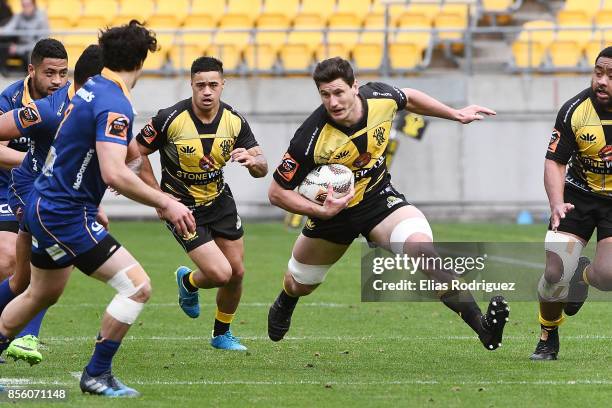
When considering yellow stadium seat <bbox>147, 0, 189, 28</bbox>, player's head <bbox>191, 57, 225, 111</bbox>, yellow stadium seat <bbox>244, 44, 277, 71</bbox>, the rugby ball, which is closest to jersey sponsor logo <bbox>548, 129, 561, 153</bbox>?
the rugby ball

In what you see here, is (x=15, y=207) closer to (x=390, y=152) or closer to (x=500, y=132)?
(x=390, y=152)

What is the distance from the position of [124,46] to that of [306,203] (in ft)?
6.79

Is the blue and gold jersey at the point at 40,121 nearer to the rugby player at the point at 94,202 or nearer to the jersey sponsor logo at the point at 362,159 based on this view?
the rugby player at the point at 94,202

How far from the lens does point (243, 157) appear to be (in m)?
8.91

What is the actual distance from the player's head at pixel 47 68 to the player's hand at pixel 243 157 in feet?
4.69

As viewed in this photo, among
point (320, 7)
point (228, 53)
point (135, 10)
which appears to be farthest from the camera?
point (135, 10)

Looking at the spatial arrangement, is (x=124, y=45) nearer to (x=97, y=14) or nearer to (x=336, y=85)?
(x=336, y=85)

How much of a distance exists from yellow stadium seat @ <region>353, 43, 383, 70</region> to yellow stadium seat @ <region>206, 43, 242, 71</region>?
7.26ft

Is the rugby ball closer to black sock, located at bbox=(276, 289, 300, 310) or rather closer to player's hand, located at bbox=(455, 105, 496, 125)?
player's hand, located at bbox=(455, 105, 496, 125)

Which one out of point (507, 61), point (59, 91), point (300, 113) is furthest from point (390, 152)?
point (59, 91)

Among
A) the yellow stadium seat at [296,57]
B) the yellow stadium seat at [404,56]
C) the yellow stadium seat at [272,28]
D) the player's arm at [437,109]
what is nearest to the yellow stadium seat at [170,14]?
the yellow stadium seat at [272,28]

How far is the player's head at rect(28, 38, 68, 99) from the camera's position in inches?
349

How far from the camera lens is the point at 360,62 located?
72.2 feet

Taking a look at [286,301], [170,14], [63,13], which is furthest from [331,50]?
[286,301]
